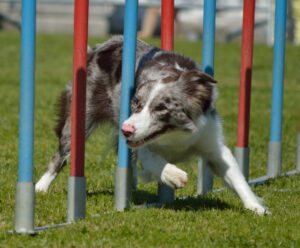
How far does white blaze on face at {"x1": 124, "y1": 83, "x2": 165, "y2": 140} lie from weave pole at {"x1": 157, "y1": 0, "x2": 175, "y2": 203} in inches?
32.0

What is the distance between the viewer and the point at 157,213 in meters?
5.40

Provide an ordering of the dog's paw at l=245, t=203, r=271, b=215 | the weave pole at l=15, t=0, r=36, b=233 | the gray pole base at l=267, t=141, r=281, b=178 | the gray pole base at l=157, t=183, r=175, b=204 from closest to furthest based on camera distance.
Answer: the weave pole at l=15, t=0, r=36, b=233, the dog's paw at l=245, t=203, r=271, b=215, the gray pole base at l=157, t=183, r=175, b=204, the gray pole base at l=267, t=141, r=281, b=178

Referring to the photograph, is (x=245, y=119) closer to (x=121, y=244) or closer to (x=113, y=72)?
(x=113, y=72)

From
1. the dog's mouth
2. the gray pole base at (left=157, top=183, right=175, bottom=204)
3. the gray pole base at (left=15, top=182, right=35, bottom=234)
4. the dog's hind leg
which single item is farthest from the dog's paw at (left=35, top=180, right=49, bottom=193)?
the gray pole base at (left=15, top=182, right=35, bottom=234)

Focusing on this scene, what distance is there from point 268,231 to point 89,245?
111 cm

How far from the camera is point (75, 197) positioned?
519 centimetres

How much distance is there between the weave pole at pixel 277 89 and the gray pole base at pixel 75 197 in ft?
8.65

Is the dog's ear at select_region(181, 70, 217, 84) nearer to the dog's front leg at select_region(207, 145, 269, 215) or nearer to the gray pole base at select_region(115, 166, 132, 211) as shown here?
the dog's front leg at select_region(207, 145, 269, 215)

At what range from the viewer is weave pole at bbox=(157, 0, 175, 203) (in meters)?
6.00

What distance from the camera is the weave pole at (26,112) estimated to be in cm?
463

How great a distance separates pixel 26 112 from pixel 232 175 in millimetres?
1768

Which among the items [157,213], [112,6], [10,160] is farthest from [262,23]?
[157,213]

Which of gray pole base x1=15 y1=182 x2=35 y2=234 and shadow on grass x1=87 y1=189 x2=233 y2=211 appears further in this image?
shadow on grass x1=87 y1=189 x2=233 y2=211

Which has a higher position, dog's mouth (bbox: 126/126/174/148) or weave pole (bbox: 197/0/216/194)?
weave pole (bbox: 197/0/216/194)
